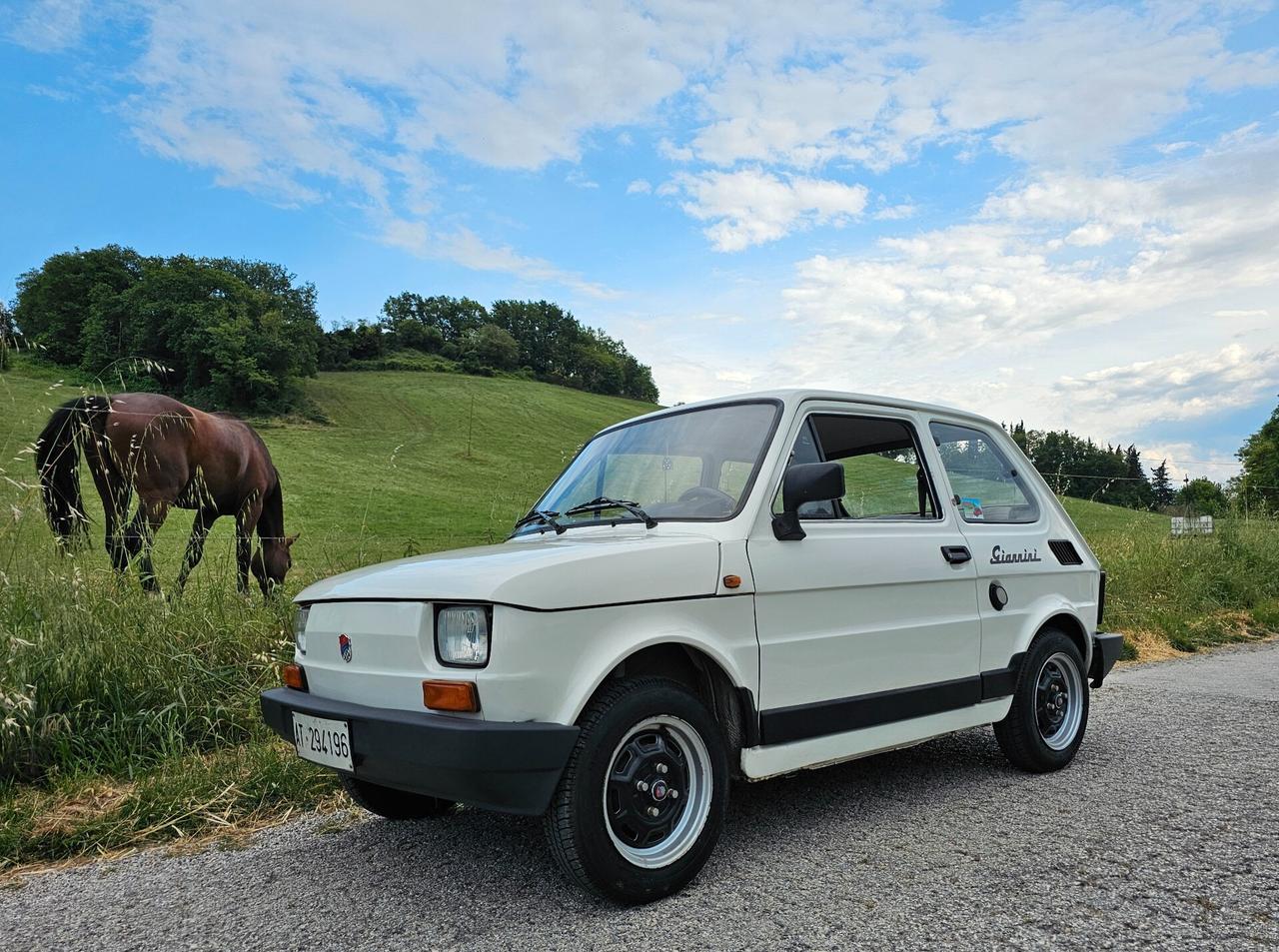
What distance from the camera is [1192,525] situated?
14109mm

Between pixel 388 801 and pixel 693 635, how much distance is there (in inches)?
69.4

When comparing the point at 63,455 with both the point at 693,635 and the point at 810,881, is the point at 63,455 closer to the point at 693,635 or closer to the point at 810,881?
the point at 693,635

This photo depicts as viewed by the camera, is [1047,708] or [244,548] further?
[244,548]

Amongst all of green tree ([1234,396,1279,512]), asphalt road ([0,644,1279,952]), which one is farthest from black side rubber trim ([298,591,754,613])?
green tree ([1234,396,1279,512])

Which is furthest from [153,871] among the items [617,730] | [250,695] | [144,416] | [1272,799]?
[144,416]

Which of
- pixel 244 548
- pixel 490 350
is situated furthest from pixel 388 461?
pixel 490 350

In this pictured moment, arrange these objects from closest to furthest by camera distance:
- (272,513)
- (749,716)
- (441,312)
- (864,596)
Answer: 1. (749,716)
2. (864,596)
3. (272,513)
4. (441,312)

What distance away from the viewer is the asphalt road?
8.96ft

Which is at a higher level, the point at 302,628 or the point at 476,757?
the point at 302,628

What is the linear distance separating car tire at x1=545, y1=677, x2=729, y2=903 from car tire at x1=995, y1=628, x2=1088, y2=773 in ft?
6.92

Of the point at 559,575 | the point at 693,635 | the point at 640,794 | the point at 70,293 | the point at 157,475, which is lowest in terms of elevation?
the point at 640,794

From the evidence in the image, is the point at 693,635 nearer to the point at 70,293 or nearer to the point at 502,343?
the point at 70,293

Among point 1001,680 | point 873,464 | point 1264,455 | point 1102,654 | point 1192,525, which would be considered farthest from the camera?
point 1264,455

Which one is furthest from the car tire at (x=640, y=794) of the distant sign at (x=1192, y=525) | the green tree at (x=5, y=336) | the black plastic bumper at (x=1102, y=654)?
the distant sign at (x=1192, y=525)
